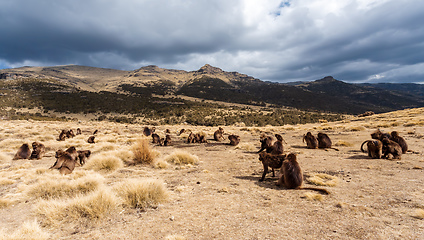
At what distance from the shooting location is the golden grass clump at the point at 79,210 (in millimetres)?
3809

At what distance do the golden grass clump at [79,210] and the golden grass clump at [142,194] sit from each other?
328 mm

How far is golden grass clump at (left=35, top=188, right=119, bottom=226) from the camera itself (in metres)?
3.81

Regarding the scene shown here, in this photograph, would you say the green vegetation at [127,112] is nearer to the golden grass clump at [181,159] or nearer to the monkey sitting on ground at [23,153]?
the golden grass clump at [181,159]

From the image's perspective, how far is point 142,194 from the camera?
180 inches

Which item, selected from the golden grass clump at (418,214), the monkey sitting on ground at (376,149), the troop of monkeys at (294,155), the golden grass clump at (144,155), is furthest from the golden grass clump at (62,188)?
the monkey sitting on ground at (376,149)

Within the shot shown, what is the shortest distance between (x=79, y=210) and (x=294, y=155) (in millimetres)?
5497

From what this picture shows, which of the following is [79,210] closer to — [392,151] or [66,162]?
[66,162]

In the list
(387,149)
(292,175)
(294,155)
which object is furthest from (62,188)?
(387,149)

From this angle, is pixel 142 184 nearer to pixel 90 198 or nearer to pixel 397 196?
pixel 90 198

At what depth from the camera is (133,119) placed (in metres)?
44.0

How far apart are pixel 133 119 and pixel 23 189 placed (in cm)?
4031

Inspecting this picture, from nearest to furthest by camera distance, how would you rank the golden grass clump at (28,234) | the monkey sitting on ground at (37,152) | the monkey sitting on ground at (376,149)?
the golden grass clump at (28,234) < the monkey sitting on ground at (376,149) < the monkey sitting on ground at (37,152)

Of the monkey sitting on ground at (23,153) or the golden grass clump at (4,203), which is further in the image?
the monkey sitting on ground at (23,153)

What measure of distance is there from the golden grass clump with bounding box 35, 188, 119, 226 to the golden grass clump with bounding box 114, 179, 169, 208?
1.07ft
